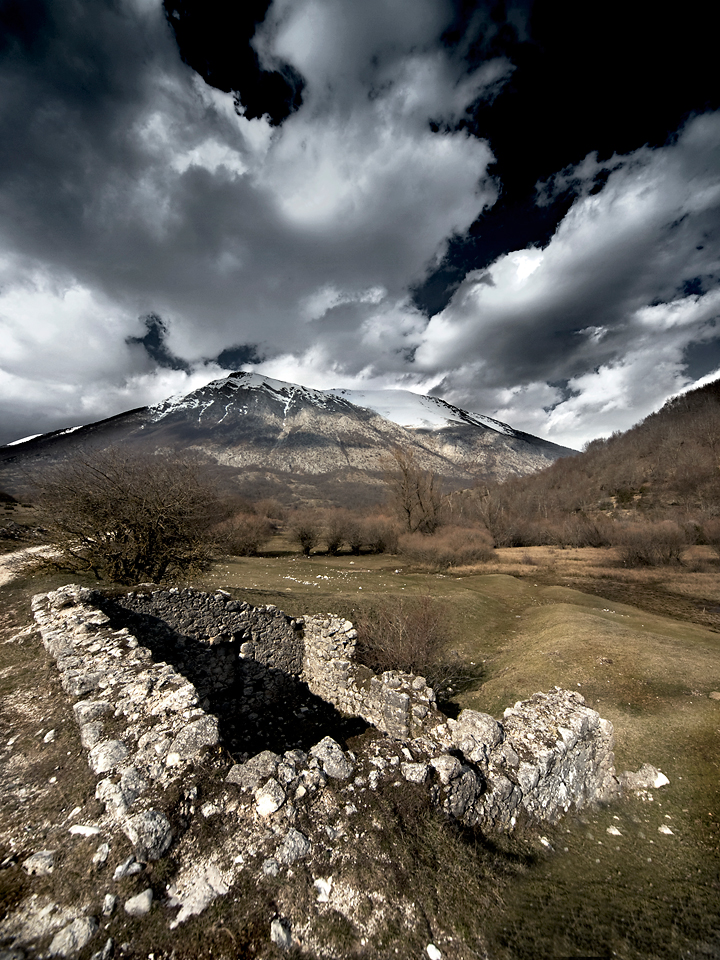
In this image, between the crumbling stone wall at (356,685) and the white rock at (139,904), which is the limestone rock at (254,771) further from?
the crumbling stone wall at (356,685)

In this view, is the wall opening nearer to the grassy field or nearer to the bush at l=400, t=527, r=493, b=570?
the grassy field

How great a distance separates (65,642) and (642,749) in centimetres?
1460

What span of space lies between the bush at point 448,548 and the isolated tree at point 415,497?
104 inches

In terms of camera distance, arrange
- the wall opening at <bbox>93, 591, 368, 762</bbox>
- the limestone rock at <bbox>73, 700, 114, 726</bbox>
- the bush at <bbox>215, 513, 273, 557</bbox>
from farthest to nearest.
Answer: the bush at <bbox>215, 513, 273, 557</bbox> → the wall opening at <bbox>93, 591, 368, 762</bbox> → the limestone rock at <bbox>73, 700, 114, 726</bbox>

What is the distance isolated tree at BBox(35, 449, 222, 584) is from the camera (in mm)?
17188

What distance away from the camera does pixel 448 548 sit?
146 ft

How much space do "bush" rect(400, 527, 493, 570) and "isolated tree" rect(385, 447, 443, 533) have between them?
8.66 ft

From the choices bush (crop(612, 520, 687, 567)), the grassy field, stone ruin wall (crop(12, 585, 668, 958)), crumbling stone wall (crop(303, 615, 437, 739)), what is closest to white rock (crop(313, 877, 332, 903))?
stone ruin wall (crop(12, 585, 668, 958))

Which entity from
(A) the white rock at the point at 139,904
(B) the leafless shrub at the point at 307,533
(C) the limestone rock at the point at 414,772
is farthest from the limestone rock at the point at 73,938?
(B) the leafless shrub at the point at 307,533

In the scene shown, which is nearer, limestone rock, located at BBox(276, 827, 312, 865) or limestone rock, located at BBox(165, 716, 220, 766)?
limestone rock, located at BBox(276, 827, 312, 865)

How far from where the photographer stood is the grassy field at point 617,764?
15.1 feet

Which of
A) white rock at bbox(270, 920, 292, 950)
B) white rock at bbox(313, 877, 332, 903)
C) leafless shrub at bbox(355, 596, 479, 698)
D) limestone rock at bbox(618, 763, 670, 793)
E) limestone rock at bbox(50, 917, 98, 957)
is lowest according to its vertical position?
limestone rock at bbox(618, 763, 670, 793)

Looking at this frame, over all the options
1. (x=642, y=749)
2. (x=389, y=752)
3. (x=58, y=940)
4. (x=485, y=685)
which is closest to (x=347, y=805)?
(x=389, y=752)

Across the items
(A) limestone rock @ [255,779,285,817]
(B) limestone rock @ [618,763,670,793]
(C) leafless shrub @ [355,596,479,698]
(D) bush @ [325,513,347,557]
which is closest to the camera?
(A) limestone rock @ [255,779,285,817]
